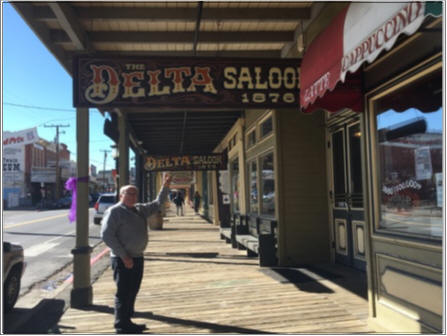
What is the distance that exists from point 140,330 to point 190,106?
2.86 meters

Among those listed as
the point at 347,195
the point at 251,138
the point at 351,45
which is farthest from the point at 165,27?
the point at 251,138

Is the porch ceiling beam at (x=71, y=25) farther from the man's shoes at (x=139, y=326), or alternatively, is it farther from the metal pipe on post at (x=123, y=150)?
the metal pipe on post at (x=123, y=150)

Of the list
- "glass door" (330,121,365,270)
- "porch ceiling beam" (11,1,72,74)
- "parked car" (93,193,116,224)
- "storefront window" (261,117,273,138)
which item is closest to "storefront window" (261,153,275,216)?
"storefront window" (261,117,273,138)

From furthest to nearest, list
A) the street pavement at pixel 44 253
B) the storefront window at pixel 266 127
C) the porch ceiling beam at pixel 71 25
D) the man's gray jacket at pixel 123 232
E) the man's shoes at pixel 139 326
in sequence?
the storefront window at pixel 266 127, the street pavement at pixel 44 253, the porch ceiling beam at pixel 71 25, the man's shoes at pixel 139 326, the man's gray jacket at pixel 123 232

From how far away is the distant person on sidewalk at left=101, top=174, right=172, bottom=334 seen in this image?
4.54 metres

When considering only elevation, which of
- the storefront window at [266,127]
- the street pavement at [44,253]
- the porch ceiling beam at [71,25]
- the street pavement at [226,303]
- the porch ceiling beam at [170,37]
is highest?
the porch ceiling beam at [170,37]

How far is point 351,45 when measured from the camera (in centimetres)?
375

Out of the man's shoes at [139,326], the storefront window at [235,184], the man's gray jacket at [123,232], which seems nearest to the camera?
the man's gray jacket at [123,232]

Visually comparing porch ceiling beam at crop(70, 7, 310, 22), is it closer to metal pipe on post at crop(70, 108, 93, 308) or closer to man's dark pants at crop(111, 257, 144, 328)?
metal pipe on post at crop(70, 108, 93, 308)

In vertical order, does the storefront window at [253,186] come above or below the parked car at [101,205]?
above

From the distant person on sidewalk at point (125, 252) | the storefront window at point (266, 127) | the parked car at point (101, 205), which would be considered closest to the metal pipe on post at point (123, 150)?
the storefront window at point (266, 127)

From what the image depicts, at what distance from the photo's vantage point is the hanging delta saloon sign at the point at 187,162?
16.1 metres

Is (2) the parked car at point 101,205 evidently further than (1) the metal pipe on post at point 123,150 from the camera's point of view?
Yes

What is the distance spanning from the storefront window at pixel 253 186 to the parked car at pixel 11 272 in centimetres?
575
